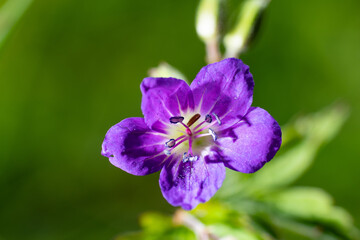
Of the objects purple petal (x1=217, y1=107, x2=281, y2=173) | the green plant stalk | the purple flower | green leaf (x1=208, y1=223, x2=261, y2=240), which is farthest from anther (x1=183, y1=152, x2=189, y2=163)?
the green plant stalk

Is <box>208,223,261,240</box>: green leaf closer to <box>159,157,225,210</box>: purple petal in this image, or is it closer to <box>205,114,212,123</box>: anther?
<box>159,157,225,210</box>: purple petal

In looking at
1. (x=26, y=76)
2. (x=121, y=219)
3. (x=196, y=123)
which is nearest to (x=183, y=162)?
(x=196, y=123)

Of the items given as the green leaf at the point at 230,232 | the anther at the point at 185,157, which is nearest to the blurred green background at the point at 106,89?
the green leaf at the point at 230,232

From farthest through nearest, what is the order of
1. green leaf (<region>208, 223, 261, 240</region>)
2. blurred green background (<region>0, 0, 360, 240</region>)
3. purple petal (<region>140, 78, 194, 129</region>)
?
blurred green background (<region>0, 0, 360, 240</region>)
green leaf (<region>208, 223, 261, 240</region>)
purple petal (<region>140, 78, 194, 129</region>)

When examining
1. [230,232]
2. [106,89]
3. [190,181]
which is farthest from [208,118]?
[106,89]

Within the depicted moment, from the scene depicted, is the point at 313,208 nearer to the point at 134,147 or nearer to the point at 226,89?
the point at 226,89

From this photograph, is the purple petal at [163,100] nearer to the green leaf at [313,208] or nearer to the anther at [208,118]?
the anther at [208,118]
